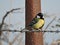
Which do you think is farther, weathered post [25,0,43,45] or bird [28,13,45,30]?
weathered post [25,0,43,45]

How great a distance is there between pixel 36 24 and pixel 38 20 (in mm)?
86

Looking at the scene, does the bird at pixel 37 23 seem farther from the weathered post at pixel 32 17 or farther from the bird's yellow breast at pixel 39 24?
the weathered post at pixel 32 17

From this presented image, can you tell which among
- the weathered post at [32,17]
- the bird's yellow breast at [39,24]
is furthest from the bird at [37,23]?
the weathered post at [32,17]

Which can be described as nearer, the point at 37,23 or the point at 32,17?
the point at 37,23

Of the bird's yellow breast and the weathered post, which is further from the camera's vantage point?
the weathered post

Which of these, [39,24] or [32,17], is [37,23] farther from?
[32,17]

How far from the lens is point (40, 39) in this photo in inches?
191

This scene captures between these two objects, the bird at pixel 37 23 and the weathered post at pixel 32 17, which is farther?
the weathered post at pixel 32 17

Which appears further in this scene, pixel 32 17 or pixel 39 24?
pixel 32 17

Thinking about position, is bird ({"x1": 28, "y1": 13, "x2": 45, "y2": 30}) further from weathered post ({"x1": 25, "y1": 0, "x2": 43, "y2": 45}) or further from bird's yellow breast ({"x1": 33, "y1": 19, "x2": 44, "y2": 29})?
weathered post ({"x1": 25, "y1": 0, "x2": 43, "y2": 45})

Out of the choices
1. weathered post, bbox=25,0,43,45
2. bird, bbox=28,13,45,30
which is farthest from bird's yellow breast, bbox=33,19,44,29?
weathered post, bbox=25,0,43,45

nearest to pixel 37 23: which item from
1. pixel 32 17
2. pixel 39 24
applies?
pixel 39 24

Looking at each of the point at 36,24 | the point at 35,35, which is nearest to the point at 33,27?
the point at 36,24

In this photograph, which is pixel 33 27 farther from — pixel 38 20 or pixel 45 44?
pixel 45 44
